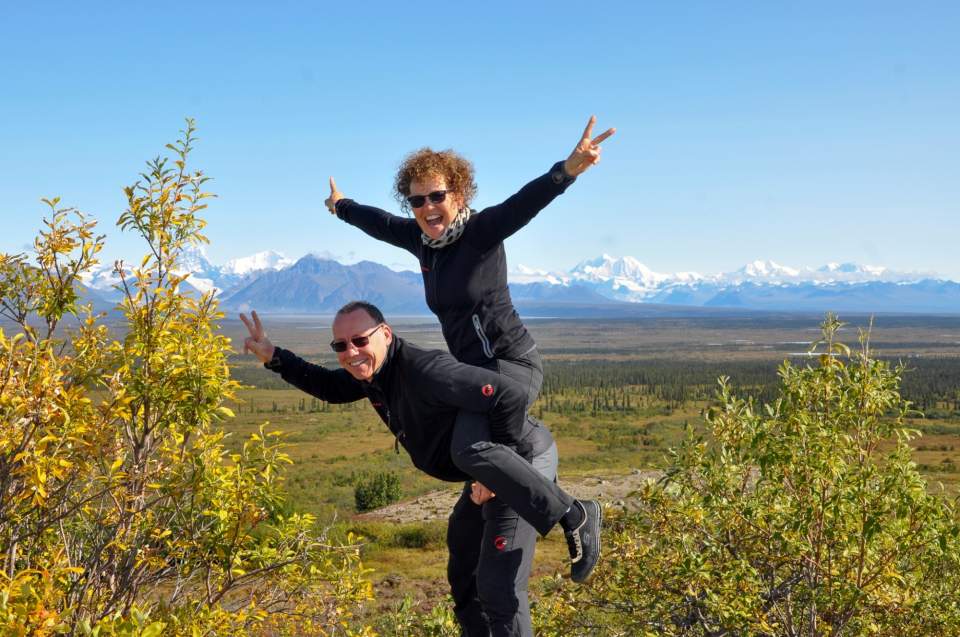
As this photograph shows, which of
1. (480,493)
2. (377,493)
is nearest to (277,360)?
(480,493)

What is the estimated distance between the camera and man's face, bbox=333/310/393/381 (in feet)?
13.1

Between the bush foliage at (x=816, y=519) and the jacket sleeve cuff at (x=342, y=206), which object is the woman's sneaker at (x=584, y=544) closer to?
the bush foliage at (x=816, y=519)

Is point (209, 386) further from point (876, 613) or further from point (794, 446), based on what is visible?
point (876, 613)

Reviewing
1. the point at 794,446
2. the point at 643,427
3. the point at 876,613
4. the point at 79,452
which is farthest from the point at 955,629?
the point at 643,427

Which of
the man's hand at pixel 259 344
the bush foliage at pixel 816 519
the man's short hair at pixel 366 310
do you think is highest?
the man's short hair at pixel 366 310

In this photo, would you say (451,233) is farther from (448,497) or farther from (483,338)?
(448,497)

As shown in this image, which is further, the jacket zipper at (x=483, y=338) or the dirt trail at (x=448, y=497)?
the dirt trail at (x=448, y=497)

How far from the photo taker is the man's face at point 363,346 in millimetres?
3994

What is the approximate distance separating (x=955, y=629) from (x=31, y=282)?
7259 mm

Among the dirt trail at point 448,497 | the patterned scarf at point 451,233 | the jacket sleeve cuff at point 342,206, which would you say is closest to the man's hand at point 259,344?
the jacket sleeve cuff at point 342,206

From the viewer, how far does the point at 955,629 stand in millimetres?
5473

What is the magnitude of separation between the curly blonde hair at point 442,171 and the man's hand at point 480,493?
177 centimetres

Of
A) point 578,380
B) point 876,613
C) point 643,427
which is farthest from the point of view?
point 578,380

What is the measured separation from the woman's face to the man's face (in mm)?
684
